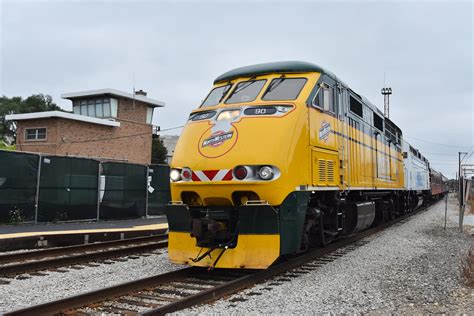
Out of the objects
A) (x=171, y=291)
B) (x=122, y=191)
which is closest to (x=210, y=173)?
(x=171, y=291)

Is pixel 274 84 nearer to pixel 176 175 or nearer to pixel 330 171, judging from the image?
pixel 330 171

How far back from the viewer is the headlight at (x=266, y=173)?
6.25 m

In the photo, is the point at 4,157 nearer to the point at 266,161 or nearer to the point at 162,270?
the point at 162,270

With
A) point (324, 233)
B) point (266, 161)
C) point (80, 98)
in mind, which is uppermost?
point (80, 98)

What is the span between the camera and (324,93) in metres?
7.91

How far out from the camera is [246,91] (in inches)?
297

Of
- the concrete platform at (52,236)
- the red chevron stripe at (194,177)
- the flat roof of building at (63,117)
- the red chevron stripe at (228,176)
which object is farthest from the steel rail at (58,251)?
the flat roof of building at (63,117)

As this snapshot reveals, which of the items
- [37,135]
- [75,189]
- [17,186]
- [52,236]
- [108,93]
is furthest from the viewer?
[108,93]

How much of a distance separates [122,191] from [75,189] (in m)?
2.10

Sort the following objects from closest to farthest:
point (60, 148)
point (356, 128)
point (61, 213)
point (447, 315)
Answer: point (447, 315) < point (356, 128) < point (61, 213) < point (60, 148)

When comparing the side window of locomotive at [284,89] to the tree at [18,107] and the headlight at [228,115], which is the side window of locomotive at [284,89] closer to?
the headlight at [228,115]

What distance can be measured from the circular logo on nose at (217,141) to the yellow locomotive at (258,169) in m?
0.02

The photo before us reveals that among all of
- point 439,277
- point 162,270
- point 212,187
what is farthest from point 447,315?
point 162,270

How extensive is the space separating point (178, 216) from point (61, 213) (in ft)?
30.5
